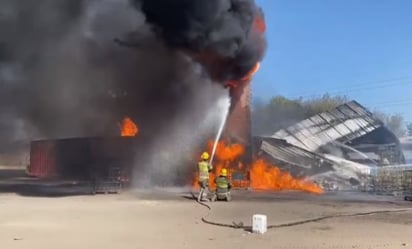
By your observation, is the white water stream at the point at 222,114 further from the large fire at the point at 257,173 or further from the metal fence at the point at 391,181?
the metal fence at the point at 391,181

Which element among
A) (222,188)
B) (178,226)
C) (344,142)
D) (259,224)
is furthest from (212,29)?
(344,142)

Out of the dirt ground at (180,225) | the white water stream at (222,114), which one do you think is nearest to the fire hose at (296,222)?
the dirt ground at (180,225)

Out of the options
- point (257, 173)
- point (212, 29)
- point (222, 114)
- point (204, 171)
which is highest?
point (212, 29)

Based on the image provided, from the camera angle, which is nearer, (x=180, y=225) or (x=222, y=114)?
(x=180, y=225)

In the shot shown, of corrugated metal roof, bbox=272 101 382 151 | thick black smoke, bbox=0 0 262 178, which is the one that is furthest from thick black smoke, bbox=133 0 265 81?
corrugated metal roof, bbox=272 101 382 151

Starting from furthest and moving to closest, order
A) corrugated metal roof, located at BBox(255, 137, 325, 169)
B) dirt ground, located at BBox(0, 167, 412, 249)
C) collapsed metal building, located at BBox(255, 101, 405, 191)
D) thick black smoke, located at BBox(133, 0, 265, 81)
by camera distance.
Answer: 1. collapsed metal building, located at BBox(255, 101, 405, 191)
2. corrugated metal roof, located at BBox(255, 137, 325, 169)
3. thick black smoke, located at BBox(133, 0, 265, 81)
4. dirt ground, located at BBox(0, 167, 412, 249)

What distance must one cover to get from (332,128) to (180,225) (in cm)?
3291

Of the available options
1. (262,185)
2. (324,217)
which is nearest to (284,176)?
(262,185)

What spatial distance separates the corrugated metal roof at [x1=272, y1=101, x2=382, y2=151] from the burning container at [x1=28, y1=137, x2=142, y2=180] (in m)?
16.9

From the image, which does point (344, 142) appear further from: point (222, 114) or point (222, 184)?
point (222, 184)

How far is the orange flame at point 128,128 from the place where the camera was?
29281mm

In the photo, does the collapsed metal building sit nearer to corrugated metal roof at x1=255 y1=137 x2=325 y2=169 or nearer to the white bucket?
corrugated metal roof at x1=255 y1=137 x2=325 y2=169

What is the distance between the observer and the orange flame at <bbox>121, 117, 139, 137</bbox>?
96.1ft

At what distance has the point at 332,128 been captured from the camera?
43156mm
